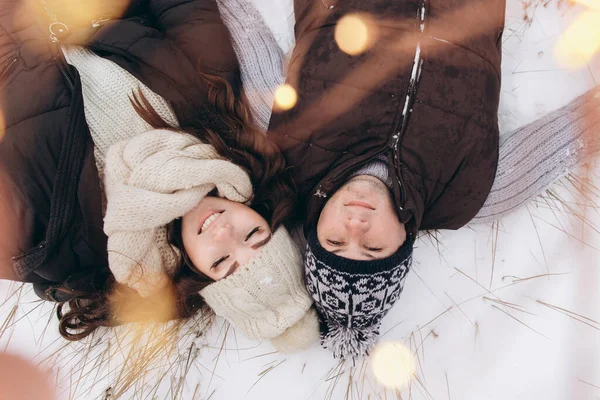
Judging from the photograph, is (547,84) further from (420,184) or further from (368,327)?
(368,327)

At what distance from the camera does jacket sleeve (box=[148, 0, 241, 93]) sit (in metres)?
2.37

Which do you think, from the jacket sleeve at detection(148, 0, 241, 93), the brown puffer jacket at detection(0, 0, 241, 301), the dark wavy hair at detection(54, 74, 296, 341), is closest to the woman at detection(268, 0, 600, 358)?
the dark wavy hair at detection(54, 74, 296, 341)

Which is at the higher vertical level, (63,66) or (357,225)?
(63,66)

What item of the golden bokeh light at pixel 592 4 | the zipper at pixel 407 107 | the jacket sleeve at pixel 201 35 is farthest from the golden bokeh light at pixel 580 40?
the jacket sleeve at pixel 201 35

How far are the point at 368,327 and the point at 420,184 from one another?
0.81 meters

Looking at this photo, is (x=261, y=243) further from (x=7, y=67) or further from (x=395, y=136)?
(x=7, y=67)

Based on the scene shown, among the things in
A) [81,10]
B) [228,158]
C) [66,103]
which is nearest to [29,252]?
[66,103]

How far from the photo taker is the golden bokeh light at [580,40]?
257 cm

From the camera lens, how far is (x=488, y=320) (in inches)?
103

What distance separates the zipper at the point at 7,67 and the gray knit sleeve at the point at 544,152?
8.63 feet

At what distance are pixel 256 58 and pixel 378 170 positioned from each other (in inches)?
38.4

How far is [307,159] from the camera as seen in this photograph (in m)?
2.35

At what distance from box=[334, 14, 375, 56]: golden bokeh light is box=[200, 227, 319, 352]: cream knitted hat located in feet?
3.34

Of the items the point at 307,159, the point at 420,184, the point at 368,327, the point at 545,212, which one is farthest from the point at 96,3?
the point at 545,212
